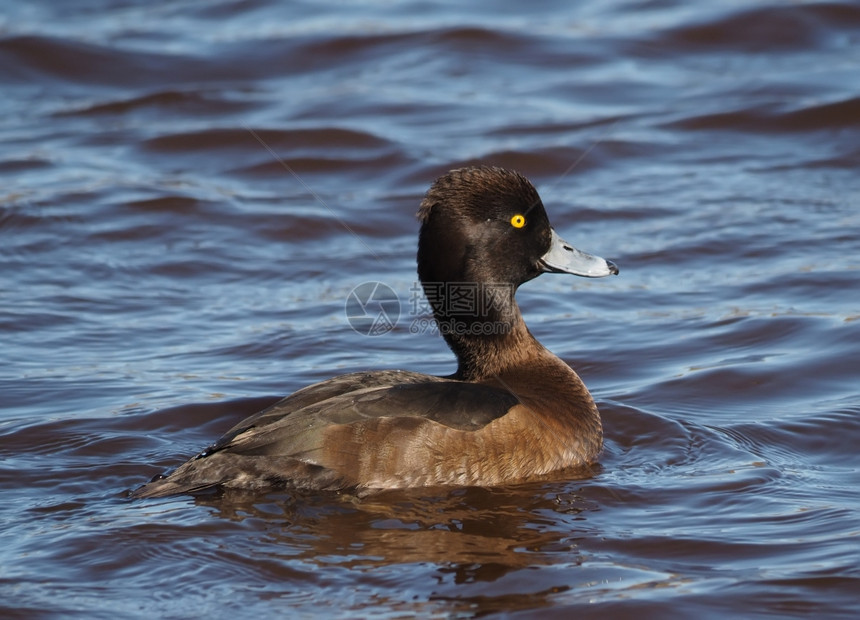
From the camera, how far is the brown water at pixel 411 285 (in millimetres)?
4559

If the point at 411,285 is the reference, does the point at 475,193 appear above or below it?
above

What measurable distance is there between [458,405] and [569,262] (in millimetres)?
1205

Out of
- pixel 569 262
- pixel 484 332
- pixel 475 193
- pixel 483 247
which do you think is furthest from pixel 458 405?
pixel 569 262

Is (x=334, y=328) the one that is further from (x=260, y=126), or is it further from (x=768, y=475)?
(x=260, y=126)

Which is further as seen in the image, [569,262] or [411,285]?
[411,285]

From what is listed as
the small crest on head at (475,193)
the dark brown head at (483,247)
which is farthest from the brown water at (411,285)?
the small crest on head at (475,193)

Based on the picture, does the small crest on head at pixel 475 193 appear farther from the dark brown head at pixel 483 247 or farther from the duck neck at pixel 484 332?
the duck neck at pixel 484 332

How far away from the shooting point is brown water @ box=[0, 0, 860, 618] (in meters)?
4.56

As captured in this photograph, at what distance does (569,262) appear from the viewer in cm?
609

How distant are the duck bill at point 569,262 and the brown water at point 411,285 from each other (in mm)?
773

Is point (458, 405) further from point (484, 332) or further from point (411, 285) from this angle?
point (411, 285)

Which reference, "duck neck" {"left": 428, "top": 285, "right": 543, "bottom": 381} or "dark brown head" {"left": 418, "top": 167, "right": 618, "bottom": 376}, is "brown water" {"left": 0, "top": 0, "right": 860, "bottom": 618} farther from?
"dark brown head" {"left": 418, "top": 167, "right": 618, "bottom": 376}

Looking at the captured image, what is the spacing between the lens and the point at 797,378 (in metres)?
6.64

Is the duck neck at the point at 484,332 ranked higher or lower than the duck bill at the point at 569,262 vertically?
lower
